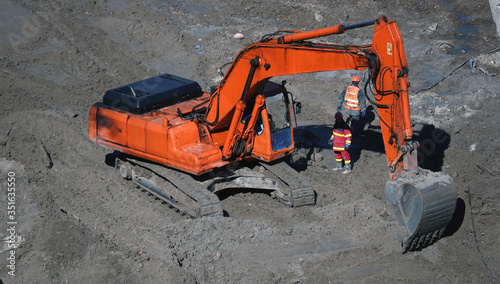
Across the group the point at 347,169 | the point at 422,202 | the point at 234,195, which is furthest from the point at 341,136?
the point at 422,202

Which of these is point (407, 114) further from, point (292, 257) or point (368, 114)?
point (368, 114)

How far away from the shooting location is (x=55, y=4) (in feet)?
62.9

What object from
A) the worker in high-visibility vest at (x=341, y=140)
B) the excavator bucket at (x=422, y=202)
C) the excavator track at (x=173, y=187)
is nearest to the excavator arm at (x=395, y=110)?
the excavator bucket at (x=422, y=202)

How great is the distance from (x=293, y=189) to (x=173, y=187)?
7.00ft

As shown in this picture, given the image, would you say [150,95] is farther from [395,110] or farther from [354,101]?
[395,110]

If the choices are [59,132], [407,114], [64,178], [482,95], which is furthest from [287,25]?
[407,114]

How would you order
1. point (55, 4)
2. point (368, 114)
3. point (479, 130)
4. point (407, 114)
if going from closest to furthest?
point (407, 114) → point (479, 130) → point (368, 114) → point (55, 4)

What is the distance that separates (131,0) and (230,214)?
38.2ft

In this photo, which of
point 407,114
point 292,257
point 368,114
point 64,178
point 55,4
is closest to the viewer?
point 407,114

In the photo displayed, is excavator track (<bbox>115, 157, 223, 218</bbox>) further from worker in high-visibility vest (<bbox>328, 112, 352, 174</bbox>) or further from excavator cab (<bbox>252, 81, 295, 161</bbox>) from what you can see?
worker in high-visibility vest (<bbox>328, 112, 352, 174</bbox>)

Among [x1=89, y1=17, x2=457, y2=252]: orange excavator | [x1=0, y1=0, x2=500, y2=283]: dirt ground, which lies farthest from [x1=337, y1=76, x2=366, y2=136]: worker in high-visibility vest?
[x1=89, y1=17, x2=457, y2=252]: orange excavator

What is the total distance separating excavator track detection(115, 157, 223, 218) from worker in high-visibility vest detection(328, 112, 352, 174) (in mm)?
3032

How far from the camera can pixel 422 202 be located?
803cm

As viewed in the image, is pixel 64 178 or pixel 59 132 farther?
pixel 59 132
